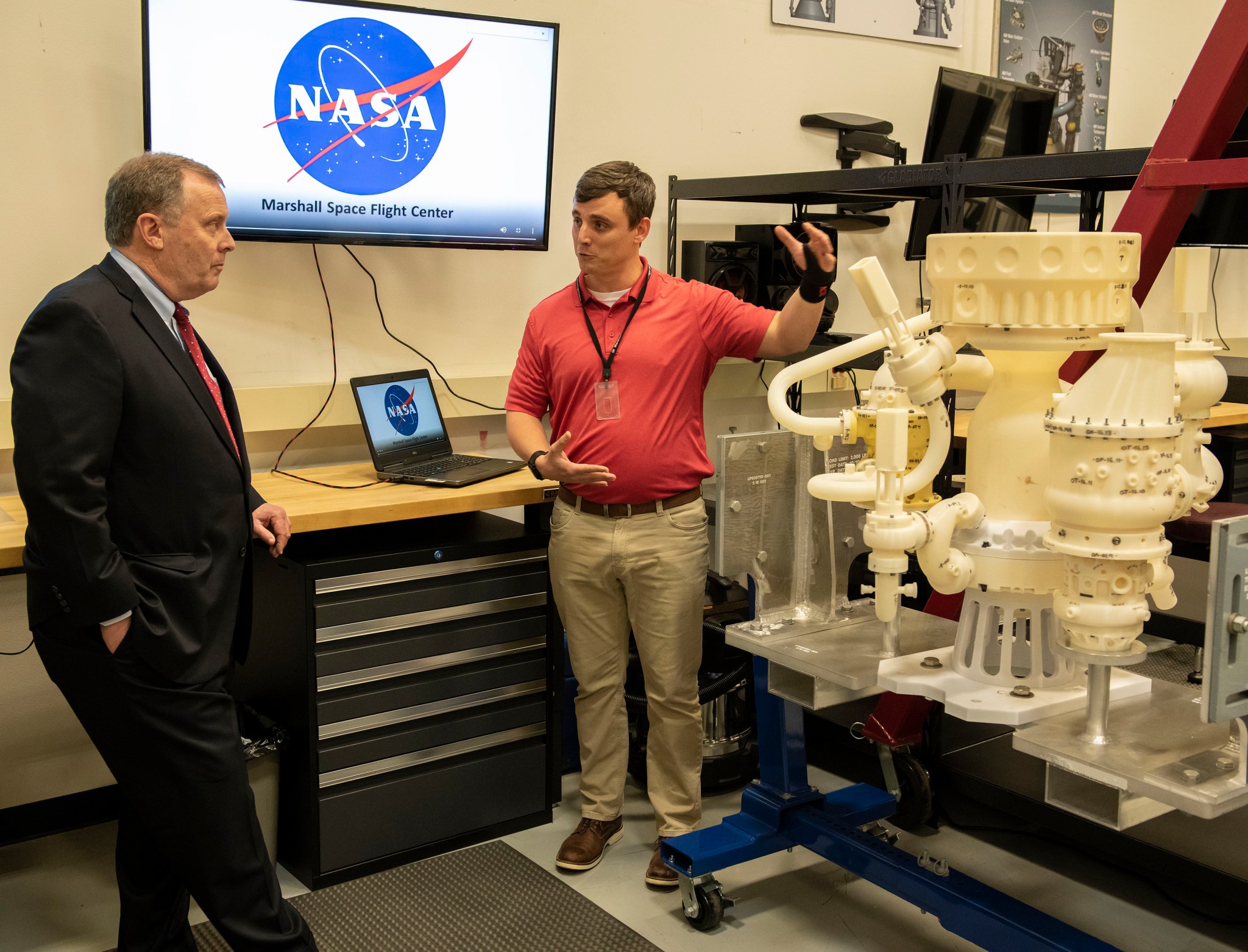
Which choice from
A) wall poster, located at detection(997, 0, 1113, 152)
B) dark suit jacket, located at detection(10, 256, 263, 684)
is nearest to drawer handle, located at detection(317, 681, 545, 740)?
dark suit jacket, located at detection(10, 256, 263, 684)

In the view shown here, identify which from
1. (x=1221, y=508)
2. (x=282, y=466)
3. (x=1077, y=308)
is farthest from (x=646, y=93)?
(x=1077, y=308)

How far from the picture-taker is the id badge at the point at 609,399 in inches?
103

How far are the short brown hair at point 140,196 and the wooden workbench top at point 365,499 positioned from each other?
72 centimetres

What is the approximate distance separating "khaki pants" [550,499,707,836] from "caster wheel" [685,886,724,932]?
0.78 ft

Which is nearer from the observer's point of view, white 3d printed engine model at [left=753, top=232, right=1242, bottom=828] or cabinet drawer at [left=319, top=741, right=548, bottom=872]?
white 3d printed engine model at [left=753, top=232, right=1242, bottom=828]

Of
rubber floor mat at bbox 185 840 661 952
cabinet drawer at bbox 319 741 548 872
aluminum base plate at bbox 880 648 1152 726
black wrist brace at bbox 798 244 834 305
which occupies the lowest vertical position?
rubber floor mat at bbox 185 840 661 952

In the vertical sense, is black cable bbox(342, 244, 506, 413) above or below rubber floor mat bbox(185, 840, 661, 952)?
above

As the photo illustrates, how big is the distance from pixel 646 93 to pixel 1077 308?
2391mm

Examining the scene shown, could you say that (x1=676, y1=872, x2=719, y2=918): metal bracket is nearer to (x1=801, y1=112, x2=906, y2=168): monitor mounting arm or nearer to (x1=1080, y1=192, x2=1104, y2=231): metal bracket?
(x1=1080, y1=192, x2=1104, y2=231): metal bracket

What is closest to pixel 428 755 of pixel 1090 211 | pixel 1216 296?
pixel 1090 211

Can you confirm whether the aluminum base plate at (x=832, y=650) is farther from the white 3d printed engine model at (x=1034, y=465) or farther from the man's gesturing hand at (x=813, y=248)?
the man's gesturing hand at (x=813, y=248)

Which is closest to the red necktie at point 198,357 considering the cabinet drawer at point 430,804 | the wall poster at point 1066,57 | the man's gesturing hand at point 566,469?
the man's gesturing hand at point 566,469

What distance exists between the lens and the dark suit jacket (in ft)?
6.01

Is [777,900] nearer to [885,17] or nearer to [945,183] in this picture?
[945,183]
